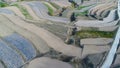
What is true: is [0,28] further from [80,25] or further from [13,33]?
[80,25]

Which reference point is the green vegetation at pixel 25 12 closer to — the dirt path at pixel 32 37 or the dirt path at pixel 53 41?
the dirt path at pixel 53 41

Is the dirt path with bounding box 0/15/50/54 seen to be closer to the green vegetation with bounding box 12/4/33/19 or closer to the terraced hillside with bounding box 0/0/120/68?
the terraced hillside with bounding box 0/0/120/68

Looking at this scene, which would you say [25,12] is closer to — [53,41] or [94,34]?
[53,41]

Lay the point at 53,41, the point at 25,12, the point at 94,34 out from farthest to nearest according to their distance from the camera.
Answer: the point at 25,12 → the point at 94,34 → the point at 53,41

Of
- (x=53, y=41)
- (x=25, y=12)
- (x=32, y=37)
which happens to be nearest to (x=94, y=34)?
(x=53, y=41)

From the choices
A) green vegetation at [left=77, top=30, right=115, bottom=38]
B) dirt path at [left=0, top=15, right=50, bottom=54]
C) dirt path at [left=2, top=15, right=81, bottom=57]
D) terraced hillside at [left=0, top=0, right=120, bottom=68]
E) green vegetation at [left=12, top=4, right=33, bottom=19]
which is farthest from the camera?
green vegetation at [left=12, top=4, right=33, bottom=19]

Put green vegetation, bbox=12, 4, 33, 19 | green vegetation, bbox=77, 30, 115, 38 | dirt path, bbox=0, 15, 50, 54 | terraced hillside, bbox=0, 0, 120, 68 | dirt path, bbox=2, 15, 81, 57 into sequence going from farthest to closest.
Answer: green vegetation, bbox=12, 4, 33, 19
green vegetation, bbox=77, 30, 115, 38
dirt path, bbox=0, 15, 50, 54
dirt path, bbox=2, 15, 81, 57
terraced hillside, bbox=0, 0, 120, 68

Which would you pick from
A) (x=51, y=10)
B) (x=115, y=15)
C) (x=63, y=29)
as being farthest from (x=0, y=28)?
(x=51, y=10)

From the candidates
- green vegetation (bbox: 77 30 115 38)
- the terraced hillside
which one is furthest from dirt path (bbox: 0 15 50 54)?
green vegetation (bbox: 77 30 115 38)
